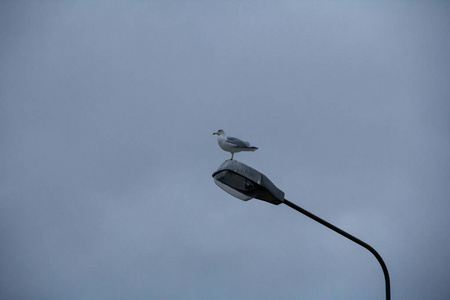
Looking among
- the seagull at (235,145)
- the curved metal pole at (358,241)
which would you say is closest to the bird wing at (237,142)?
the seagull at (235,145)

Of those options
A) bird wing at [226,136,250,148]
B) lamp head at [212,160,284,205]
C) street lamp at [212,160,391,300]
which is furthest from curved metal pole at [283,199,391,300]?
bird wing at [226,136,250,148]

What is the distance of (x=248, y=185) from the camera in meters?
7.01

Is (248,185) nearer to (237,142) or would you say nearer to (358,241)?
(358,241)

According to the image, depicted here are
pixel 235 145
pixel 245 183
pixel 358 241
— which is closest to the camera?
pixel 358 241

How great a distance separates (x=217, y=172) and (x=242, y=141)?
5623mm

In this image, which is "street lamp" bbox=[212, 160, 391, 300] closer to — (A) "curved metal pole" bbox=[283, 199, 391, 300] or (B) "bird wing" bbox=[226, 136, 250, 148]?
(A) "curved metal pole" bbox=[283, 199, 391, 300]

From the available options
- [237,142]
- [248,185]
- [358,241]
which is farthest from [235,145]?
[358,241]

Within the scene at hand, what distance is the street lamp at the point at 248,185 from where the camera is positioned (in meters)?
6.69

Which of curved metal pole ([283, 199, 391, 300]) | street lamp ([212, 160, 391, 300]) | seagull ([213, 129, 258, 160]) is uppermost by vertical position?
seagull ([213, 129, 258, 160])

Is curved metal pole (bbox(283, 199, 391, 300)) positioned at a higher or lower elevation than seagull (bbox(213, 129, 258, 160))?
lower

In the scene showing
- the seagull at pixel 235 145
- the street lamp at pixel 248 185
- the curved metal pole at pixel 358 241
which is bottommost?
the curved metal pole at pixel 358 241

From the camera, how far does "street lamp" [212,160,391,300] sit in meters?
6.69

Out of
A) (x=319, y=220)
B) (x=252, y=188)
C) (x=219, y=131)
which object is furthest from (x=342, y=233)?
(x=219, y=131)

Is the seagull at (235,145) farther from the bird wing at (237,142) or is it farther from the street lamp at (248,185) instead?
the street lamp at (248,185)
